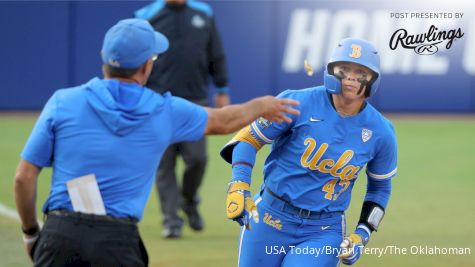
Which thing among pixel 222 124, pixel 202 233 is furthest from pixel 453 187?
pixel 222 124

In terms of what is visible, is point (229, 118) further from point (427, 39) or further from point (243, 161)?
point (427, 39)

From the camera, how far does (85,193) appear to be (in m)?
4.64

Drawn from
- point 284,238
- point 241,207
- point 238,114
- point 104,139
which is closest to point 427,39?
point 284,238

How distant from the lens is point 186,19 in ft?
33.2

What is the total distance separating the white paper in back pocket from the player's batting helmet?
6.13ft

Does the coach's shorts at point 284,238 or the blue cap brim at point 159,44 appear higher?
the blue cap brim at point 159,44

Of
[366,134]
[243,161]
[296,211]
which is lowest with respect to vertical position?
[296,211]

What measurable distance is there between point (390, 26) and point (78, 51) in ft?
21.2

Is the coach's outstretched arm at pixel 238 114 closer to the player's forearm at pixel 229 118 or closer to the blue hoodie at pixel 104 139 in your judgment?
the player's forearm at pixel 229 118

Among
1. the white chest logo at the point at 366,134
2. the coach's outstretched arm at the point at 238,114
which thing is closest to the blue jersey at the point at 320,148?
the white chest logo at the point at 366,134

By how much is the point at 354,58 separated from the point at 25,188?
7.42ft

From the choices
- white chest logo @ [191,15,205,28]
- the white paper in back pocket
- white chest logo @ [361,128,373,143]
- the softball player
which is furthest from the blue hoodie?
white chest logo @ [191,15,205,28]

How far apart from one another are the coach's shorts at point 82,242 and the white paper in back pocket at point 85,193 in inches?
1.5

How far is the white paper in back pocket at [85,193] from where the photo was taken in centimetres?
464
